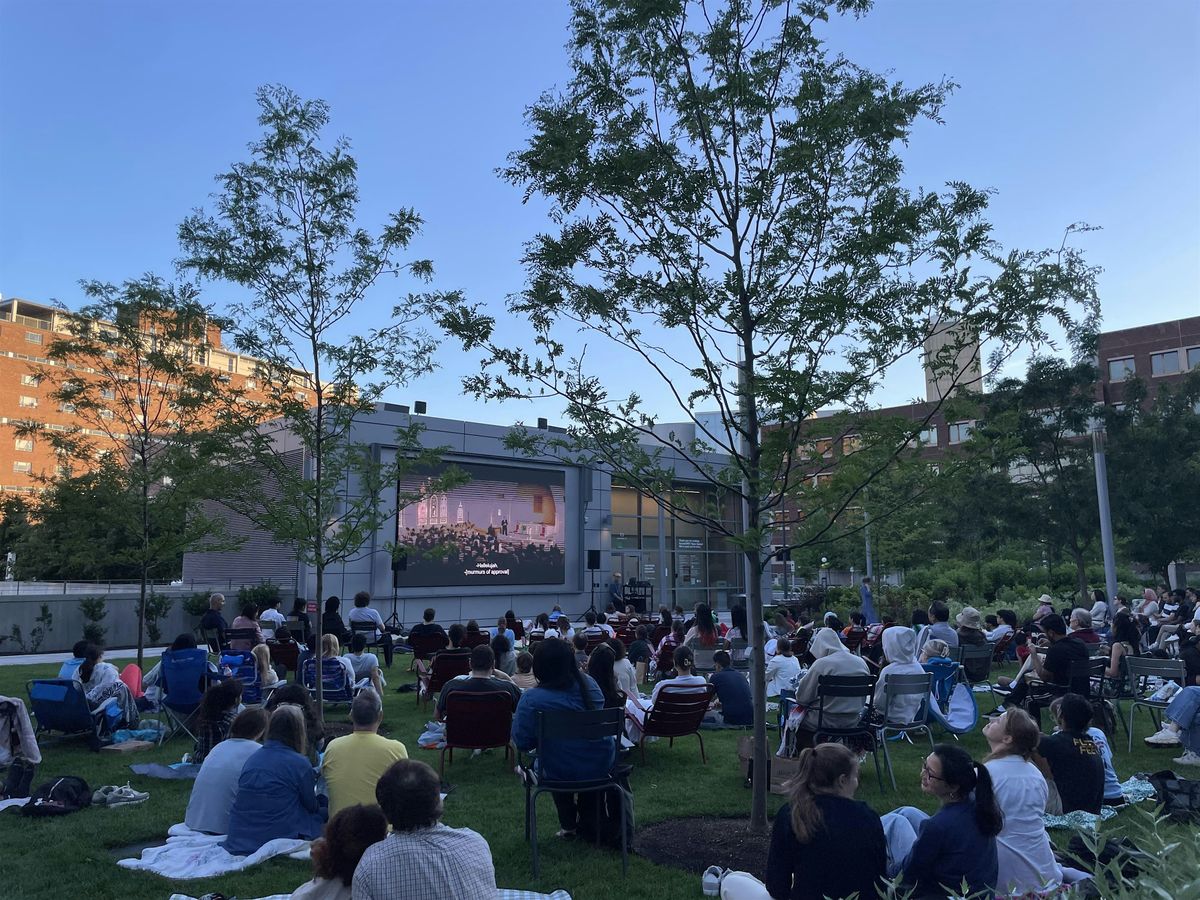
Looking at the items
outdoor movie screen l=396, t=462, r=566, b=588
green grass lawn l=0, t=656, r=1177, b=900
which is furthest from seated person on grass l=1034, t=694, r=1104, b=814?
outdoor movie screen l=396, t=462, r=566, b=588

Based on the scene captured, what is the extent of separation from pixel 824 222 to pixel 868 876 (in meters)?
4.46

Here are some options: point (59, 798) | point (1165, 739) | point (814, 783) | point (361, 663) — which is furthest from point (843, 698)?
point (361, 663)

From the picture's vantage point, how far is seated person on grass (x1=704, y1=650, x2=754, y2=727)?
962 centimetres

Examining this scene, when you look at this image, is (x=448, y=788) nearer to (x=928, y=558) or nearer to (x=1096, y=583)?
(x=928, y=558)

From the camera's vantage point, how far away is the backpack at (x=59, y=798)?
626cm

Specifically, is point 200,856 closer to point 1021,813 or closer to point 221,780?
point 221,780

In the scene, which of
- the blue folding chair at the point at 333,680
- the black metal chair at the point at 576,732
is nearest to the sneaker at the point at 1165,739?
the black metal chair at the point at 576,732

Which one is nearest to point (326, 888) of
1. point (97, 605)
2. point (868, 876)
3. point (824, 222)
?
point (868, 876)

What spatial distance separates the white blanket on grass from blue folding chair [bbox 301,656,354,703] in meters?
4.99

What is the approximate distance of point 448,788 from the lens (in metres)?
7.25

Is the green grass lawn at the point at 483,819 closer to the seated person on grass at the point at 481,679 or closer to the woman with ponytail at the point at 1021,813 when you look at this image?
the seated person on grass at the point at 481,679

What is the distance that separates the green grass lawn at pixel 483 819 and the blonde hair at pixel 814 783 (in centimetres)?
173

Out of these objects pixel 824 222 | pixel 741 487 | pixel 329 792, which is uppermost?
pixel 824 222

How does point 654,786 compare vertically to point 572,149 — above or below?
below
